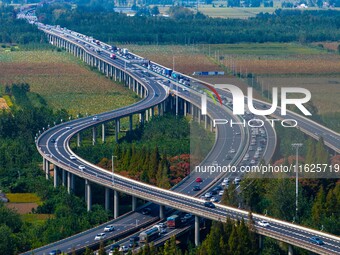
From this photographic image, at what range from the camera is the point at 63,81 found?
63.9 m

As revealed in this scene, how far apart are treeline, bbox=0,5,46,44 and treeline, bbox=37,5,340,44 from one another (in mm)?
4047

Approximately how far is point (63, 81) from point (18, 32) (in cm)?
2564

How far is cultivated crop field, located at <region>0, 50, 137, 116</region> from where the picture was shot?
55.6 meters

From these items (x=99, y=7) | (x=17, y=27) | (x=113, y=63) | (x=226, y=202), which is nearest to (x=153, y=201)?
(x=226, y=202)

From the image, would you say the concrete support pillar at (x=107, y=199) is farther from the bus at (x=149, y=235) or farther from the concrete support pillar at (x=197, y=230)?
the concrete support pillar at (x=197, y=230)

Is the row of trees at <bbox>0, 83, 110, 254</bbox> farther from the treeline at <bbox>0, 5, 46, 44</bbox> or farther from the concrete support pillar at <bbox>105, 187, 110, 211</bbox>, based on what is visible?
the treeline at <bbox>0, 5, 46, 44</bbox>

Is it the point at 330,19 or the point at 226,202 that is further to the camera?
the point at 330,19

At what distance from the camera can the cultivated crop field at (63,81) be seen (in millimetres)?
55625

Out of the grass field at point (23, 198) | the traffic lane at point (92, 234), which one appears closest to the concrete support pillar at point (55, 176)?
the grass field at point (23, 198)

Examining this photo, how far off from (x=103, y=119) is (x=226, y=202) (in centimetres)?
1567

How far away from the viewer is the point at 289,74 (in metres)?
60.4

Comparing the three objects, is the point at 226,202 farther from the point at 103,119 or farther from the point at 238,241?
the point at 103,119

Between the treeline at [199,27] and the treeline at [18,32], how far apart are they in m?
4.05

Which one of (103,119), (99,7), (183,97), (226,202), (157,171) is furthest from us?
(99,7)
